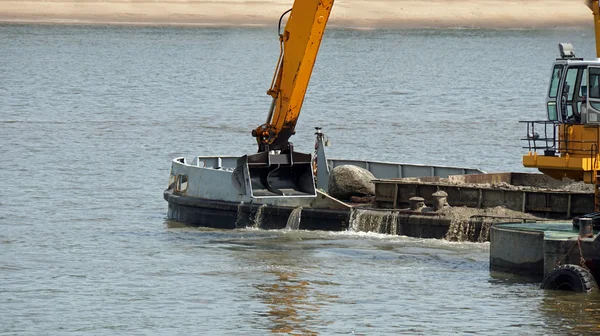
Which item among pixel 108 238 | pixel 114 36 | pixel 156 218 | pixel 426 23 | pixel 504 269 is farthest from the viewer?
pixel 426 23

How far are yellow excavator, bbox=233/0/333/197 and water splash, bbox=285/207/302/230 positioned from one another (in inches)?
11.2

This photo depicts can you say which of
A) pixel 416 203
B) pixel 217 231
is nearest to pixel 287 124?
pixel 217 231

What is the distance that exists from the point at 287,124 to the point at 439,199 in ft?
11.1

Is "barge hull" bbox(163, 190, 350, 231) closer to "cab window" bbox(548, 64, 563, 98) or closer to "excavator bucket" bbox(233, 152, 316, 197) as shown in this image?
"excavator bucket" bbox(233, 152, 316, 197)

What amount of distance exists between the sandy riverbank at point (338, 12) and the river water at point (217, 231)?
36992 mm

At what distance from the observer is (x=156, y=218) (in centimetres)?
2870

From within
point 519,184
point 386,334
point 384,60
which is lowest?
point 386,334

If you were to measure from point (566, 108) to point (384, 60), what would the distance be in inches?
2688

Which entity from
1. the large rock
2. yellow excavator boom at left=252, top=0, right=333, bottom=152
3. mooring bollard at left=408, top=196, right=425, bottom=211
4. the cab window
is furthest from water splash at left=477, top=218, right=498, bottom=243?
yellow excavator boom at left=252, top=0, right=333, bottom=152

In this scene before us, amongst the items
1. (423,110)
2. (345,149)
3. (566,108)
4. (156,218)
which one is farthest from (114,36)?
(566,108)

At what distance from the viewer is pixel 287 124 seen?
25.6m

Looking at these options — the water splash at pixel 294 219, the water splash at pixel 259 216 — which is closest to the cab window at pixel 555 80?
the water splash at pixel 294 219

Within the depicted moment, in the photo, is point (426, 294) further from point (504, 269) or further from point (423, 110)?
point (423, 110)

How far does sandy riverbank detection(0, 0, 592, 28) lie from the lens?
121m
